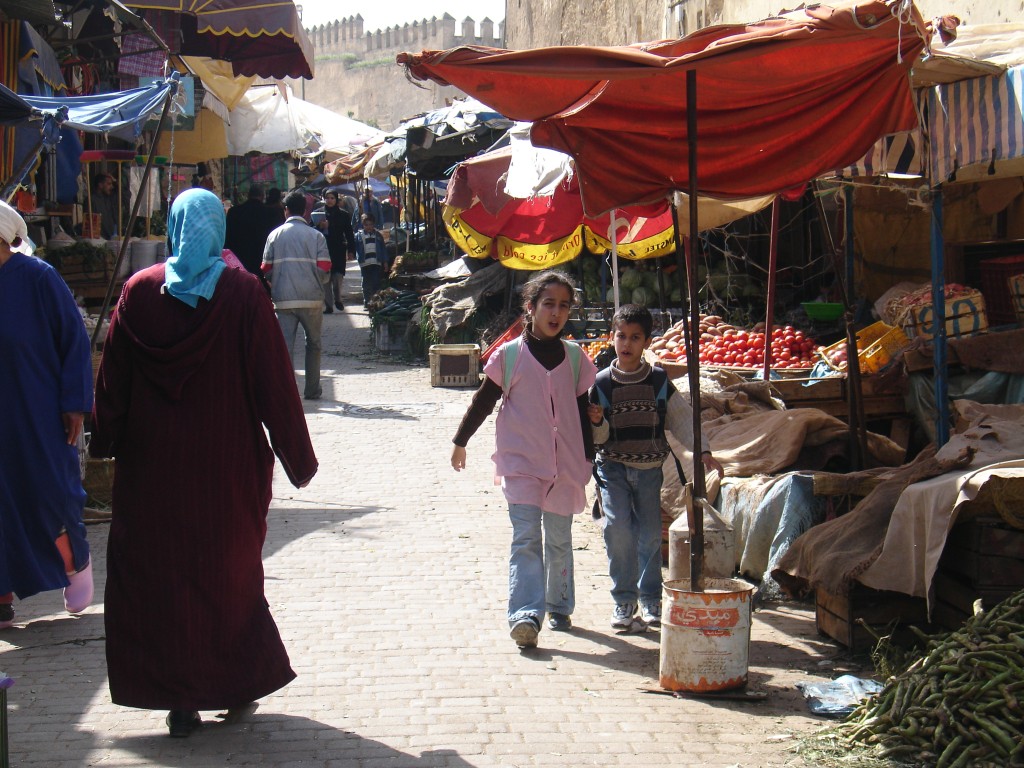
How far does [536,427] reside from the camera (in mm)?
5512

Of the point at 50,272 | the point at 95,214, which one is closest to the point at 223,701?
the point at 50,272

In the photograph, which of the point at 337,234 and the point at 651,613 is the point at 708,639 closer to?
the point at 651,613

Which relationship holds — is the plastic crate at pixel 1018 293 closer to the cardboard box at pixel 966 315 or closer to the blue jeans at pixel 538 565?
the cardboard box at pixel 966 315

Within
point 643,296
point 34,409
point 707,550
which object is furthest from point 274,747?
point 643,296

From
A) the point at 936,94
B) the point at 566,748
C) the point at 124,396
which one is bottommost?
the point at 566,748

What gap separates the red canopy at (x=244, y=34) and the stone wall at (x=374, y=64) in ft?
192

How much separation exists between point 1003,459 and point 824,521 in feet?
4.20

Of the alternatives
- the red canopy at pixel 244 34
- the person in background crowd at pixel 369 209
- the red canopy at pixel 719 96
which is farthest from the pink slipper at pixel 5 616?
the person in background crowd at pixel 369 209

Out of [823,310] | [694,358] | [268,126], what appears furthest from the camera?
[268,126]

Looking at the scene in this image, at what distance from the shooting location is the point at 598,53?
4.39 meters

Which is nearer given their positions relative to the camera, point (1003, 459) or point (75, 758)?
point (75, 758)

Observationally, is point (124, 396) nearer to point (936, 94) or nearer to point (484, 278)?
point (936, 94)

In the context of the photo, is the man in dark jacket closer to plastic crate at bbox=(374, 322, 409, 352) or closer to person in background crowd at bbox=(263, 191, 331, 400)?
plastic crate at bbox=(374, 322, 409, 352)

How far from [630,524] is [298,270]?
7.48 m
